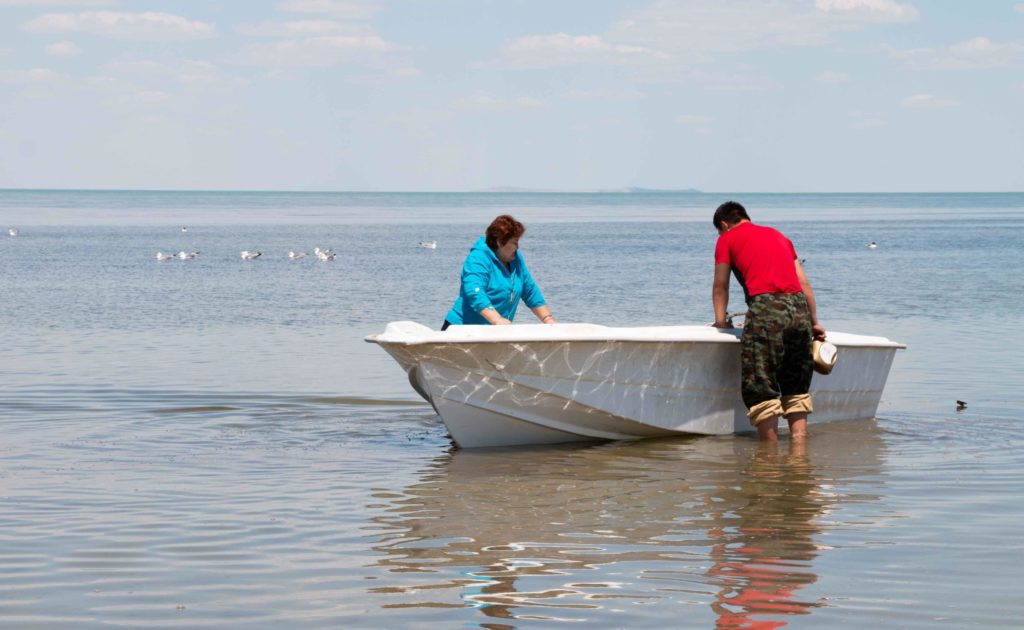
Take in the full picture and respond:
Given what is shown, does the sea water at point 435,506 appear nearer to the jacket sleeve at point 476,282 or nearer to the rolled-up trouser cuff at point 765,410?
the rolled-up trouser cuff at point 765,410

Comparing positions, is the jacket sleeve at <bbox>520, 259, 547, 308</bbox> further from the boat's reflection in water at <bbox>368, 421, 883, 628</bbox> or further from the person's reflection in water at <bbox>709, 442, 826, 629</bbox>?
the person's reflection in water at <bbox>709, 442, 826, 629</bbox>

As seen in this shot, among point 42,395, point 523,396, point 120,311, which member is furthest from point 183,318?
point 523,396

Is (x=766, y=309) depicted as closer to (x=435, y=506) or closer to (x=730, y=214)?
(x=730, y=214)

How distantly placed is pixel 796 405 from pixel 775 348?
584mm

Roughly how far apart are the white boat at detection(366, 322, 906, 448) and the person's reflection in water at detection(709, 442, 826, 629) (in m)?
0.87

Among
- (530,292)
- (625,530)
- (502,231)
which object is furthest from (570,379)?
(625,530)

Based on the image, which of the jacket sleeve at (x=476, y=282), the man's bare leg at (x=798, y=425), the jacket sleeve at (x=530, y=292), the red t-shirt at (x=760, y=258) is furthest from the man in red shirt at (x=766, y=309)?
the jacket sleeve at (x=476, y=282)

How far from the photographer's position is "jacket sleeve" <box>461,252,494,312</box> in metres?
9.04

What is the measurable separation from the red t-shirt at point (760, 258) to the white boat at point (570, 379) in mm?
670

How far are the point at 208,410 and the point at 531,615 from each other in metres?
6.80

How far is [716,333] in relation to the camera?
31.0 feet

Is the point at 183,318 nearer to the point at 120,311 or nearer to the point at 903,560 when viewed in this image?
the point at 120,311

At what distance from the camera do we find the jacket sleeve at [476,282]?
9.04 meters

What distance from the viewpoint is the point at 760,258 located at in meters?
8.84
